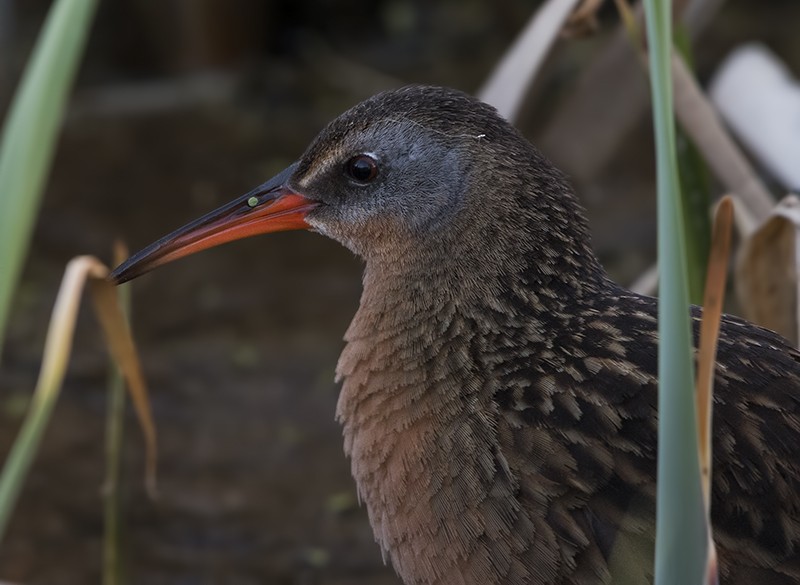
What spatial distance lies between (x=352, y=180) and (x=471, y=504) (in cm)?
63

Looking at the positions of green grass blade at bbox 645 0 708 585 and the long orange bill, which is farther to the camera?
the long orange bill

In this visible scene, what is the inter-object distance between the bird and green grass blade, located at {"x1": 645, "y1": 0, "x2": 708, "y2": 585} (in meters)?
0.47

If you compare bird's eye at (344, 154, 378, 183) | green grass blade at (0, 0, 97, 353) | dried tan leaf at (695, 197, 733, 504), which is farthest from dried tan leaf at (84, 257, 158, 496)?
dried tan leaf at (695, 197, 733, 504)

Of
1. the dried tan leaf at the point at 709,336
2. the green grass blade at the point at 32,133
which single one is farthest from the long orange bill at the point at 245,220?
the dried tan leaf at the point at 709,336

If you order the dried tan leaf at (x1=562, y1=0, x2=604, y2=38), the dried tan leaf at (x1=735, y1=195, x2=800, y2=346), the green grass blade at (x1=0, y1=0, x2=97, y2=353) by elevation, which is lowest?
the dried tan leaf at (x1=735, y1=195, x2=800, y2=346)

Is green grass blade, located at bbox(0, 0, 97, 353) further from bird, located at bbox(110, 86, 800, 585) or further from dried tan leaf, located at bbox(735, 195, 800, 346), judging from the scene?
dried tan leaf, located at bbox(735, 195, 800, 346)

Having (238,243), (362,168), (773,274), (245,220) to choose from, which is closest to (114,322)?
(245,220)

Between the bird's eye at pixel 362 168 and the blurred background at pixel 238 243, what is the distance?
0.89m

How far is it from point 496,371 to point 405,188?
37 cm

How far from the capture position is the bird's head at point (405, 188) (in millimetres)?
2242

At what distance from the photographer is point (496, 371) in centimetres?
218

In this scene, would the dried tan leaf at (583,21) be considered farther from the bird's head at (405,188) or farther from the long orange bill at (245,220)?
the long orange bill at (245,220)

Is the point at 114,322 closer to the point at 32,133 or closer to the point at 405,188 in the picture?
the point at 405,188

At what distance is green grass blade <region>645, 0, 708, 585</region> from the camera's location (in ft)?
4.75
